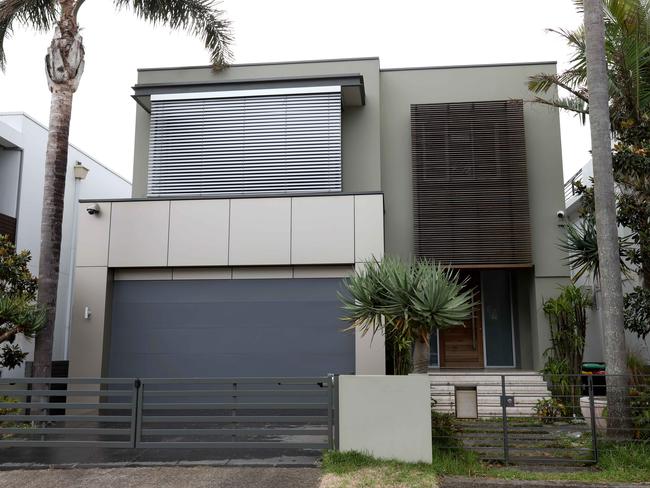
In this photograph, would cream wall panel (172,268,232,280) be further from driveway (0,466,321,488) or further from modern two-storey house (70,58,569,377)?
driveway (0,466,321,488)

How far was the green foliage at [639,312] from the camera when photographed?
9094 mm

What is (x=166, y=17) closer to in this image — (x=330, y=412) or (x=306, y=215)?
(x=306, y=215)

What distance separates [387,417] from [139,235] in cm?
665

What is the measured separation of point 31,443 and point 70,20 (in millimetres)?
7609

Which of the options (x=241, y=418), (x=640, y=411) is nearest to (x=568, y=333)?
(x=640, y=411)

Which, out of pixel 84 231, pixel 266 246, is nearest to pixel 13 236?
pixel 84 231

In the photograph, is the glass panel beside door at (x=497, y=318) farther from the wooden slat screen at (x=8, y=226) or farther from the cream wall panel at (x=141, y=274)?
the wooden slat screen at (x=8, y=226)

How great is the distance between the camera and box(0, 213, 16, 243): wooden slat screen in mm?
14749

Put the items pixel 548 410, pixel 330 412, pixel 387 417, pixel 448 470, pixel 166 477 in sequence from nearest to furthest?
pixel 166 477
pixel 448 470
pixel 387 417
pixel 330 412
pixel 548 410

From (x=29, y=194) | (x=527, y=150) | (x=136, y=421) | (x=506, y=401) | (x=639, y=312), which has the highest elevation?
(x=527, y=150)

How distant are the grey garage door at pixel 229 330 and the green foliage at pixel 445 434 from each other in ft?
11.6

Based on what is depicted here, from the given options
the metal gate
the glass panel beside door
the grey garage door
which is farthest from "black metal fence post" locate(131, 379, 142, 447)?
the glass panel beside door

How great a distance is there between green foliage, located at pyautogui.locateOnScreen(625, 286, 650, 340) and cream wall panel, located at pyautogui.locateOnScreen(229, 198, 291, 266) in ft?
19.4

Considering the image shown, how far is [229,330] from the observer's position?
37.7ft
